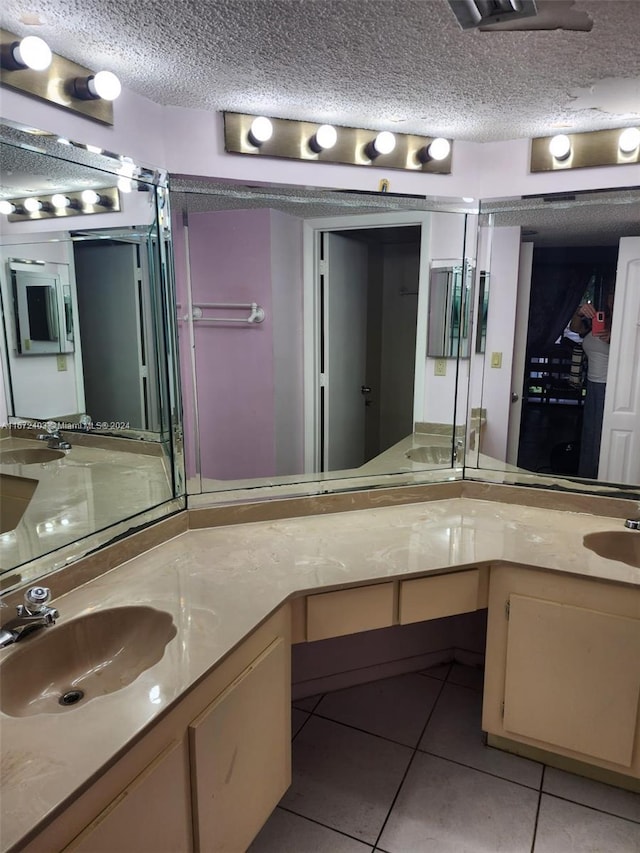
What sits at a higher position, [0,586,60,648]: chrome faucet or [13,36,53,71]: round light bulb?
[13,36,53,71]: round light bulb

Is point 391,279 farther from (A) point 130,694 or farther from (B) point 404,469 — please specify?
(A) point 130,694

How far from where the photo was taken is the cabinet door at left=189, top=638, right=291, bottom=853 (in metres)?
1.15

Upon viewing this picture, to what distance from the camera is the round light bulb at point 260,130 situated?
1860 mm

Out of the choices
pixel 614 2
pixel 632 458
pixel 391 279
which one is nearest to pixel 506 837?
pixel 632 458

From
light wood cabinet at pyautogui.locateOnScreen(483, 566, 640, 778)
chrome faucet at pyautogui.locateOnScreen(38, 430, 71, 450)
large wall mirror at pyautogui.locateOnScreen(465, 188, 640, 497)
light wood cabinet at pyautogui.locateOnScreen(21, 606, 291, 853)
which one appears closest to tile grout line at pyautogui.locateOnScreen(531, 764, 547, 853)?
light wood cabinet at pyautogui.locateOnScreen(483, 566, 640, 778)

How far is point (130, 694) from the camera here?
3.44 ft

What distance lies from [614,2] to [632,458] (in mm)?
1480

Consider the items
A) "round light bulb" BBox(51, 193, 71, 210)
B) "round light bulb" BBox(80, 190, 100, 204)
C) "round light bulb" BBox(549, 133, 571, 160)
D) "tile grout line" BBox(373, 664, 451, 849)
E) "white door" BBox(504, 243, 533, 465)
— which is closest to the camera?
"round light bulb" BBox(51, 193, 71, 210)

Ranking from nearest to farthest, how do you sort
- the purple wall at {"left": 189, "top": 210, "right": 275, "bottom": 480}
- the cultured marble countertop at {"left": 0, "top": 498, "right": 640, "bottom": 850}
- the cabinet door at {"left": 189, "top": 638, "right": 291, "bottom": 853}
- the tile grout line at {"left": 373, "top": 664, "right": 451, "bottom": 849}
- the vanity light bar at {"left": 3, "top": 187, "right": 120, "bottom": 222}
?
1. the cultured marble countertop at {"left": 0, "top": 498, "right": 640, "bottom": 850}
2. the cabinet door at {"left": 189, "top": 638, "right": 291, "bottom": 853}
3. the vanity light bar at {"left": 3, "top": 187, "right": 120, "bottom": 222}
4. the tile grout line at {"left": 373, "top": 664, "right": 451, "bottom": 849}
5. the purple wall at {"left": 189, "top": 210, "right": 275, "bottom": 480}

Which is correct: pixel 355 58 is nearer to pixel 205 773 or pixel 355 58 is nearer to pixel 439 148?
pixel 439 148

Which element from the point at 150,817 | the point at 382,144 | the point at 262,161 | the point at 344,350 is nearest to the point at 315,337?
the point at 344,350

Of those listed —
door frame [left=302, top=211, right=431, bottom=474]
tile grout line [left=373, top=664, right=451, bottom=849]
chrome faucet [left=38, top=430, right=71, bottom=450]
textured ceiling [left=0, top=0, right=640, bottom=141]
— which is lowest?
tile grout line [left=373, top=664, right=451, bottom=849]

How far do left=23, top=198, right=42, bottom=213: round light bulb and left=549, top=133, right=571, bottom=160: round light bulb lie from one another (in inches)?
68.6

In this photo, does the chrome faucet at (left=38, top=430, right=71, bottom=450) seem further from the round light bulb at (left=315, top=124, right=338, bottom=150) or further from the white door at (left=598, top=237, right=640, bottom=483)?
the white door at (left=598, top=237, right=640, bottom=483)
